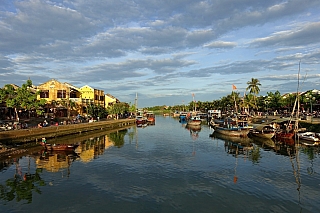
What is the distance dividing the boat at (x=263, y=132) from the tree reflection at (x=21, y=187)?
130 ft

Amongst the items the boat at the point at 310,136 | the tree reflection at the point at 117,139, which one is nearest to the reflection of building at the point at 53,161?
the tree reflection at the point at 117,139

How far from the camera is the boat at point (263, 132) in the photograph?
48.2m

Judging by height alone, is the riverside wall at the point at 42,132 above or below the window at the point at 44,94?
below

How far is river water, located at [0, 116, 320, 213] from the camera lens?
17688 millimetres

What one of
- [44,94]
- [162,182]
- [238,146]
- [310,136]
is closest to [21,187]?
[162,182]

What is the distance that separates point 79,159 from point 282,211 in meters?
23.3

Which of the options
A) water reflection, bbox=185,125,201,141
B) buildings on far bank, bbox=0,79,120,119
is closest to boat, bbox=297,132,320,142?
water reflection, bbox=185,125,201,141

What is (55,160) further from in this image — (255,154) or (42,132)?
(255,154)

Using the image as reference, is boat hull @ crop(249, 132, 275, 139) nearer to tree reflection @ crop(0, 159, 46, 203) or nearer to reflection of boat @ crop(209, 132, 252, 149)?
reflection of boat @ crop(209, 132, 252, 149)

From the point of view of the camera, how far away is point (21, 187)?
71.1 feet

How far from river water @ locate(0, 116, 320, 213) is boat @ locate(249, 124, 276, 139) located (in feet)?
41.6

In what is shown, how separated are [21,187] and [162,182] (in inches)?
468

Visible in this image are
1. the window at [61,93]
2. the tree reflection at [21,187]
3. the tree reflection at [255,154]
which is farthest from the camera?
the window at [61,93]

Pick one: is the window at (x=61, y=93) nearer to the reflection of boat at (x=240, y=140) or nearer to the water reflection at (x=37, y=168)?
the water reflection at (x=37, y=168)
